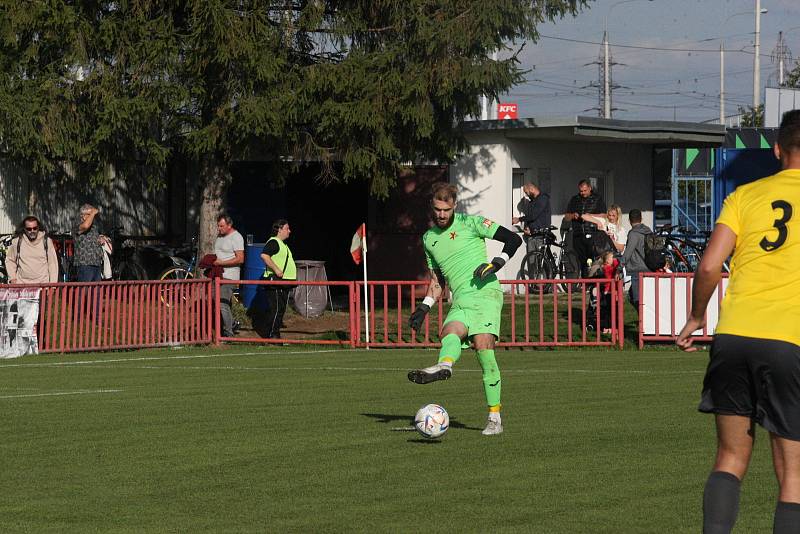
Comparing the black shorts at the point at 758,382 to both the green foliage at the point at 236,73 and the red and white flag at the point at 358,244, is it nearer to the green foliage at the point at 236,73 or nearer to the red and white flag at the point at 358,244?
the red and white flag at the point at 358,244

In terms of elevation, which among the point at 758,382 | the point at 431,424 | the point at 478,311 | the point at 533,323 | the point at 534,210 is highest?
the point at 534,210

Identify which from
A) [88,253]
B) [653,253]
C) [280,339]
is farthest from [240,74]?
[653,253]

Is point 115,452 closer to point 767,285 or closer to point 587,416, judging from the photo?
point 587,416

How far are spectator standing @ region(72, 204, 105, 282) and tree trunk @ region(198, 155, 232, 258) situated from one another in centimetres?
397

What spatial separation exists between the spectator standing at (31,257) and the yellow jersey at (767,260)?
52.6 ft

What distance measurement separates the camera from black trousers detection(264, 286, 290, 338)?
71.4 ft

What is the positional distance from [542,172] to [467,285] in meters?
17.7

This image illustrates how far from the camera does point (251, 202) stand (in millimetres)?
31516

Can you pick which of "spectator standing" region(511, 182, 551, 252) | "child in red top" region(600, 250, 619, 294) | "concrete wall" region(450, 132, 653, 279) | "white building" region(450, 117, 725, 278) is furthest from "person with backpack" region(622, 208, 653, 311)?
"concrete wall" region(450, 132, 653, 279)

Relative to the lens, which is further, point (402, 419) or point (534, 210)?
point (534, 210)

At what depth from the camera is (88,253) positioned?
21.9 meters

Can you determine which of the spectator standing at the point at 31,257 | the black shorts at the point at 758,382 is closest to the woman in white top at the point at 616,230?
the spectator standing at the point at 31,257

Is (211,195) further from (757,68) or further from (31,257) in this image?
(757,68)

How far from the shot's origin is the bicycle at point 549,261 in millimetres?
25922
